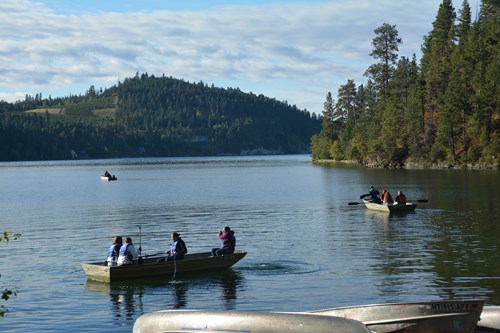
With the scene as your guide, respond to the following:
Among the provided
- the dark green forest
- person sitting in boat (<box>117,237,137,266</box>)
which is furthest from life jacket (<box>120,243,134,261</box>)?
the dark green forest

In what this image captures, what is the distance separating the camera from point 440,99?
14225cm

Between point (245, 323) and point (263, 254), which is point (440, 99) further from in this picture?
point (245, 323)

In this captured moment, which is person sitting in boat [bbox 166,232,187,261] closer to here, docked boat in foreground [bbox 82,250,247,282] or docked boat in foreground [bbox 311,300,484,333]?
docked boat in foreground [bbox 82,250,247,282]

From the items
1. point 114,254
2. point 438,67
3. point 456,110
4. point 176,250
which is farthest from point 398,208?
point 438,67

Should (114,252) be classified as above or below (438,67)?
below

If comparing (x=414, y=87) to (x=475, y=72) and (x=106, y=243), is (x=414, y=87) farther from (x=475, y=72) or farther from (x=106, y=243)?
(x=106, y=243)

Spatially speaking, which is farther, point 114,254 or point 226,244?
point 226,244

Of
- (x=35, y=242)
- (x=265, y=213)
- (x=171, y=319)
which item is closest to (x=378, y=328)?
(x=171, y=319)

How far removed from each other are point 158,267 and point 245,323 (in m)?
17.6

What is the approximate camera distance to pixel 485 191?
7912cm

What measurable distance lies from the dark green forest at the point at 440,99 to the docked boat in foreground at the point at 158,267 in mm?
98919

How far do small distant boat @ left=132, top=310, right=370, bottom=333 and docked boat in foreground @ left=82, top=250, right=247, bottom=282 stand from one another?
15.2 m

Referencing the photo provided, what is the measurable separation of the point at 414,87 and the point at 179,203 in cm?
8984

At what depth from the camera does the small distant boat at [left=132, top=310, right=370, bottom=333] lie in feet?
53.3
